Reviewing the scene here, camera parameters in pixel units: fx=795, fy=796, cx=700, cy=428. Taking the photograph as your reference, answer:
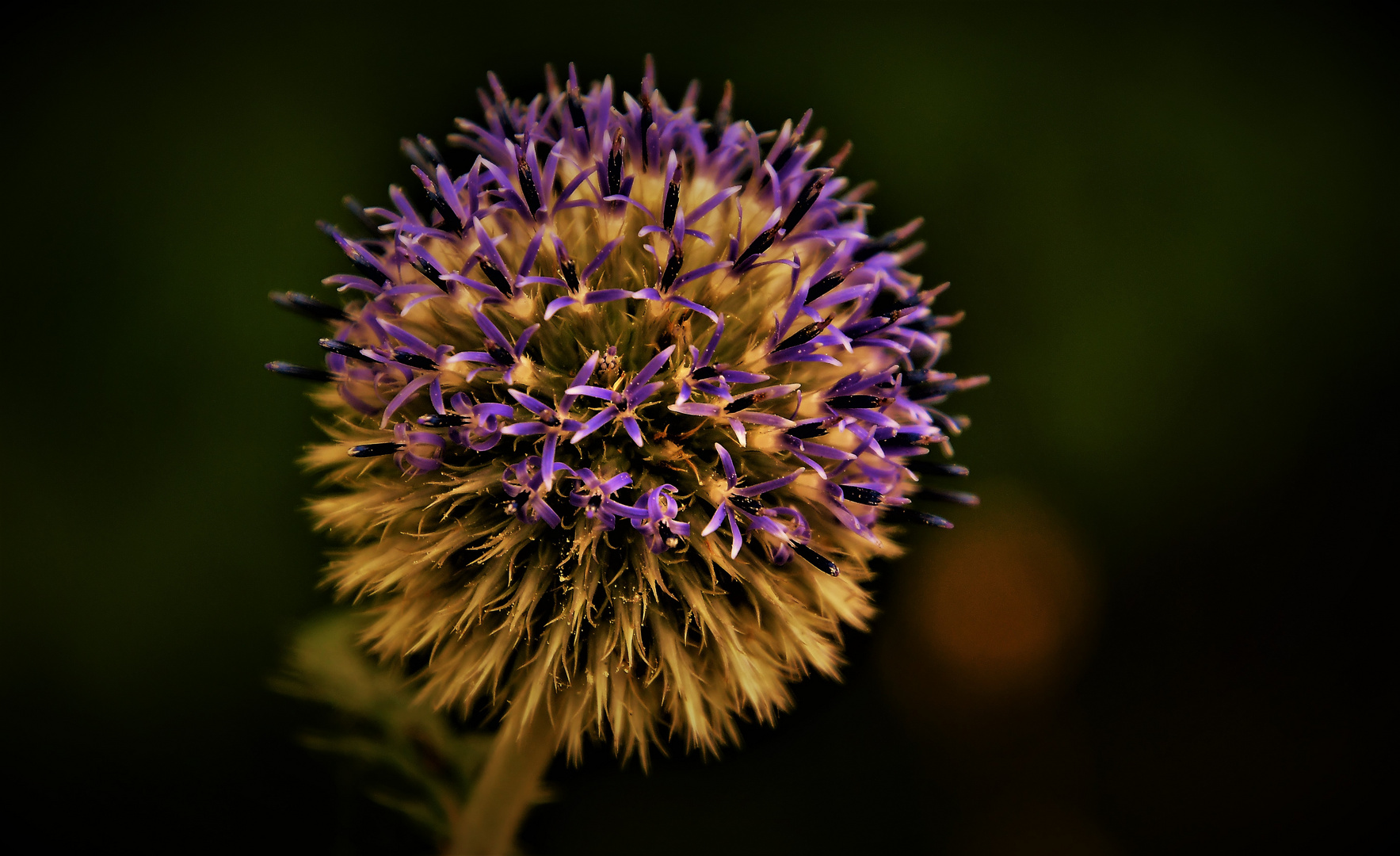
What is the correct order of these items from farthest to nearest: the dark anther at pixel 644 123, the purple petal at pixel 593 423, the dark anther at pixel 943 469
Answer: the dark anther at pixel 943 469 → the dark anther at pixel 644 123 → the purple petal at pixel 593 423

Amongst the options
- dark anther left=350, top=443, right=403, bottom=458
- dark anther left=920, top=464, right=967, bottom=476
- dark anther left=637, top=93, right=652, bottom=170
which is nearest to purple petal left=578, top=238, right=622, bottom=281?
dark anther left=637, top=93, right=652, bottom=170

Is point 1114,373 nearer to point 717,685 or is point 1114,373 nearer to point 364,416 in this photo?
point 717,685

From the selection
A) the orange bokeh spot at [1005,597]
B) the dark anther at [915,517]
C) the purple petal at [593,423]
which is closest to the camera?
the purple petal at [593,423]

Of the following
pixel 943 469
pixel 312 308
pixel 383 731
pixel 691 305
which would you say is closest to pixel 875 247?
pixel 943 469

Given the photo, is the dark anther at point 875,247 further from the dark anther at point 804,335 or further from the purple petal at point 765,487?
the purple petal at point 765,487

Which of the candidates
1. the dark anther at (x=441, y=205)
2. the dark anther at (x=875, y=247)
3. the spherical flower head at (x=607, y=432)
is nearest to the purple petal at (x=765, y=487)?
the spherical flower head at (x=607, y=432)

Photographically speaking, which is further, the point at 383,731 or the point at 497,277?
the point at 383,731

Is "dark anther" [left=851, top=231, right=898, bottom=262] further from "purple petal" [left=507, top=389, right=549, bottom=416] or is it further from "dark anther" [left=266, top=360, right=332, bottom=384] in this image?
"dark anther" [left=266, top=360, right=332, bottom=384]

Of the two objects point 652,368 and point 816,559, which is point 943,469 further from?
point 652,368
